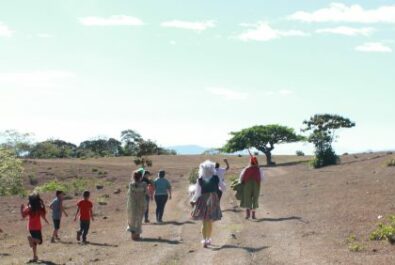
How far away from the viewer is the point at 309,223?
1911cm

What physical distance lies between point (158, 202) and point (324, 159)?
35364 millimetres

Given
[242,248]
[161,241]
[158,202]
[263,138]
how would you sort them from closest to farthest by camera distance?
[242,248] → [161,241] → [158,202] → [263,138]

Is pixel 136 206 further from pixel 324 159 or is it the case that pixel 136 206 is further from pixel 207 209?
pixel 324 159

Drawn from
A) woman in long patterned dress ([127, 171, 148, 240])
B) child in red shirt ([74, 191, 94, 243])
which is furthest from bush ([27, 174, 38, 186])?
woman in long patterned dress ([127, 171, 148, 240])

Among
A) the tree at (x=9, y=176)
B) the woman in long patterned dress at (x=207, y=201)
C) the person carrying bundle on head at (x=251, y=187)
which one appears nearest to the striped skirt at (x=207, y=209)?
the woman in long patterned dress at (x=207, y=201)

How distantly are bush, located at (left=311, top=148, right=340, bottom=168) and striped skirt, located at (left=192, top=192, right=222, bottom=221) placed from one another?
135ft

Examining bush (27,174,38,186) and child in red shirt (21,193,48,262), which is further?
bush (27,174,38,186)

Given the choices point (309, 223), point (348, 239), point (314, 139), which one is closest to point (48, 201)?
point (309, 223)

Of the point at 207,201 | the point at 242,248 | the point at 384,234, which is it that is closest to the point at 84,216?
the point at 207,201

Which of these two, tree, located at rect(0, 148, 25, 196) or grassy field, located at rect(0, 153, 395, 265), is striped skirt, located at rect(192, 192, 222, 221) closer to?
grassy field, located at rect(0, 153, 395, 265)

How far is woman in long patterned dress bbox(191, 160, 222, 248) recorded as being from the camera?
51.0ft

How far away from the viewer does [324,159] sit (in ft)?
181

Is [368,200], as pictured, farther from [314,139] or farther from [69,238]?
[314,139]

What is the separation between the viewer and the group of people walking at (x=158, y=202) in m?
15.6
